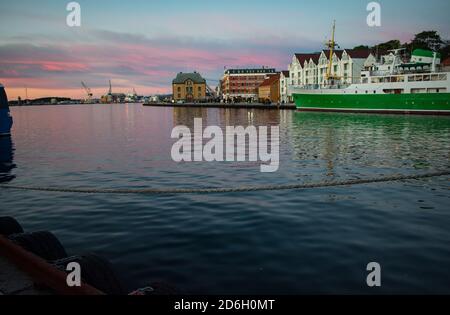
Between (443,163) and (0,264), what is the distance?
1976cm

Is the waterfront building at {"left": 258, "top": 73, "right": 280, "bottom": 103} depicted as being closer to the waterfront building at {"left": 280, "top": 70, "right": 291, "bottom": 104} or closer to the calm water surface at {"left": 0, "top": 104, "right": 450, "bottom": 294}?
the waterfront building at {"left": 280, "top": 70, "right": 291, "bottom": 104}

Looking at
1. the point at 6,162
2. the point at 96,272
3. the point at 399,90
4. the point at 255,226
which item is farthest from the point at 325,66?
the point at 96,272

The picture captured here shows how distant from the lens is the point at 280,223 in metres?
10.1

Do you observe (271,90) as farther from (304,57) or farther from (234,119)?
(234,119)

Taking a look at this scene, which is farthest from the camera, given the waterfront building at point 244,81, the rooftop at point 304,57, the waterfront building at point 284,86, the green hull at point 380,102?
the waterfront building at point 244,81

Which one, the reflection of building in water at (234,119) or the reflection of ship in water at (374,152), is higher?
the reflection of building in water at (234,119)

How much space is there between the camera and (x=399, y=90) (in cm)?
6569

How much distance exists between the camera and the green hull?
59.9 meters

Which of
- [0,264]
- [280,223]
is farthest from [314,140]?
[0,264]

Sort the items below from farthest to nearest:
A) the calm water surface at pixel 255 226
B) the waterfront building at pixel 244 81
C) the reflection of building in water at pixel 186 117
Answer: the waterfront building at pixel 244 81, the reflection of building in water at pixel 186 117, the calm water surface at pixel 255 226

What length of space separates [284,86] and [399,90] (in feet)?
207

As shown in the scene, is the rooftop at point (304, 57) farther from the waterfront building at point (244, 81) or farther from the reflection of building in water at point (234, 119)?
the waterfront building at point (244, 81)

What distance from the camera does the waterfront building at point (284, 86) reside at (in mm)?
124319

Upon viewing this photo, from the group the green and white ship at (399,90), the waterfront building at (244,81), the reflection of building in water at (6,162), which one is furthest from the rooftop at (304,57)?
the reflection of building in water at (6,162)
